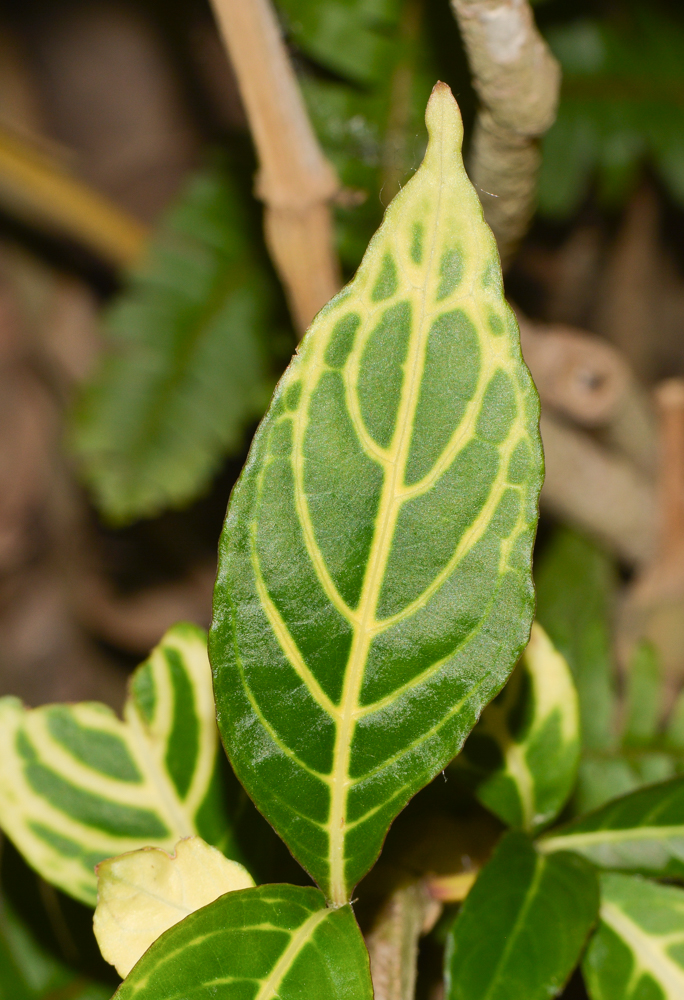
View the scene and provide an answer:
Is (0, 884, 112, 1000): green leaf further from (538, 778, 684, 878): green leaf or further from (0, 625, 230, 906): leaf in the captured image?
(538, 778, 684, 878): green leaf

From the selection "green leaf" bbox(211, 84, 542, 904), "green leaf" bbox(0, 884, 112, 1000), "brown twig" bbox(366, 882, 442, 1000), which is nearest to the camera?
"green leaf" bbox(211, 84, 542, 904)

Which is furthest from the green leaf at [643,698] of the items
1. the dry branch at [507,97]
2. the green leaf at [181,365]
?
the green leaf at [181,365]

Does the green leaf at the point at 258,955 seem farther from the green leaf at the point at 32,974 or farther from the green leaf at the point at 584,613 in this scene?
the green leaf at the point at 584,613

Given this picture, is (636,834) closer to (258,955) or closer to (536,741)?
(536,741)

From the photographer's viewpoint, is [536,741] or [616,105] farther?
[616,105]

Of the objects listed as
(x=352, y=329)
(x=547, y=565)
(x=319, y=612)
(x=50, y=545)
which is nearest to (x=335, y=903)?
(x=319, y=612)

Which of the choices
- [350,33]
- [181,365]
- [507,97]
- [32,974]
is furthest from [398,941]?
[350,33]

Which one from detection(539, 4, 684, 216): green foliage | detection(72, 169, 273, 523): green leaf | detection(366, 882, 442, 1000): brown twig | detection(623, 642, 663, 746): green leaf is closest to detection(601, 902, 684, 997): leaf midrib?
detection(366, 882, 442, 1000): brown twig
